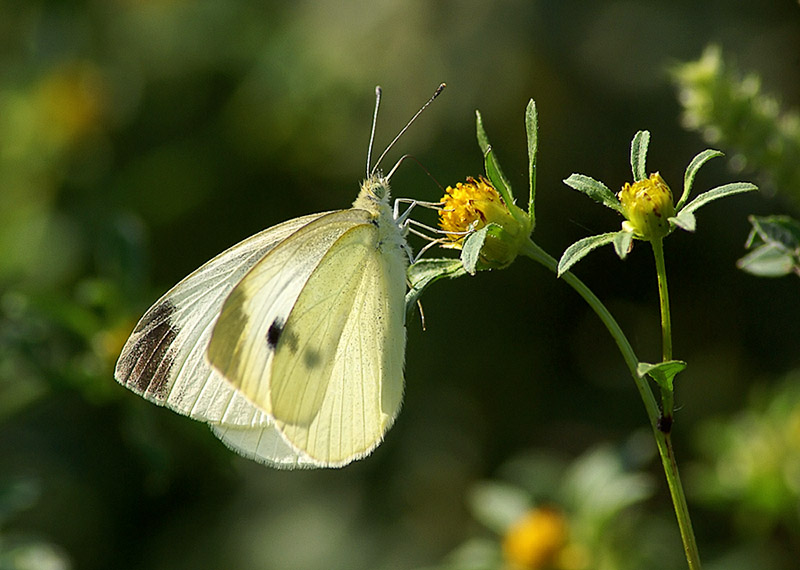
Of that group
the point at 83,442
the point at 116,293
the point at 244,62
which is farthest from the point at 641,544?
the point at 244,62

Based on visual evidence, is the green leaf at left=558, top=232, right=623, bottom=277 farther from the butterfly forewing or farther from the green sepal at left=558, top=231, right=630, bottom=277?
the butterfly forewing

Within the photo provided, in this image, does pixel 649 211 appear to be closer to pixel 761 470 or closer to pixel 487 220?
pixel 487 220

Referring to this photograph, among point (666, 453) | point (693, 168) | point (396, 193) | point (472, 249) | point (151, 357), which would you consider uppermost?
point (396, 193)

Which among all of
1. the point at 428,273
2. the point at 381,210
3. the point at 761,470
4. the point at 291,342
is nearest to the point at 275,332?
the point at 291,342

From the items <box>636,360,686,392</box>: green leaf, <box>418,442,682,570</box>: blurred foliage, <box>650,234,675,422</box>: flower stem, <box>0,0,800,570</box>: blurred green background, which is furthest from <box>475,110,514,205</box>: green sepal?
<box>0,0,800,570</box>: blurred green background

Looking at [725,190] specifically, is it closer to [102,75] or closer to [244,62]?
[244,62]

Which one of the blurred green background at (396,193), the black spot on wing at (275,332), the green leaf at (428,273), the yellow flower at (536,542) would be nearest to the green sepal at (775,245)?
the green leaf at (428,273)

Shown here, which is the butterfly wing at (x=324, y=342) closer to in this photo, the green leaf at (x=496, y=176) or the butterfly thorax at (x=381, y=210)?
the butterfly thorax at (x=381, y=210)
